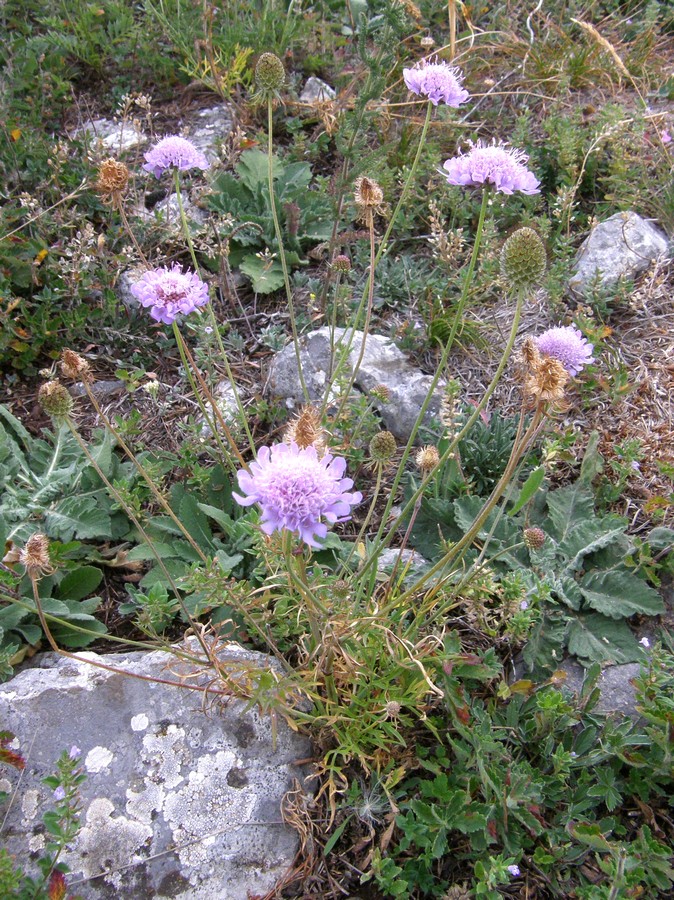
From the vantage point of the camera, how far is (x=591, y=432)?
9.16 ft

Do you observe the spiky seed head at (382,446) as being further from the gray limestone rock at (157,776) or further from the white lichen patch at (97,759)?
the white lichen patch at (97,759)

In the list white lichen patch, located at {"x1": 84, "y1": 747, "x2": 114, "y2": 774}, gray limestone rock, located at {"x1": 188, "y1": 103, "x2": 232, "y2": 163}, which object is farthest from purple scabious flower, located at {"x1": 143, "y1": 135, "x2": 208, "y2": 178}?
white lichen patch, located at {"x1": 84, "y1": 747, "x2": 114, "y2": 774}

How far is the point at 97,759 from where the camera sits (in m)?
1.94

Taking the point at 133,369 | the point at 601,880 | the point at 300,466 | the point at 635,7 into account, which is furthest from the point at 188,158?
the point at 635,7

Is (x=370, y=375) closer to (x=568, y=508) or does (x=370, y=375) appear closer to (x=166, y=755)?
(x=568, y=508)

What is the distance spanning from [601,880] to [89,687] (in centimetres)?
153

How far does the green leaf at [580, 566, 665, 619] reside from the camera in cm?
230

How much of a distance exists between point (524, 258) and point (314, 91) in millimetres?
2971

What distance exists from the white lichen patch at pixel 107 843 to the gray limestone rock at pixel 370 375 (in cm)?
171

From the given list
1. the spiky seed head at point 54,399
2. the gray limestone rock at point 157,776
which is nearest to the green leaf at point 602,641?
the gray limestone rock at point 157,776

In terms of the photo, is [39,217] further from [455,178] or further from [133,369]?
[455,178]

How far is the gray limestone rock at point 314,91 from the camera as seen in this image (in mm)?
3980

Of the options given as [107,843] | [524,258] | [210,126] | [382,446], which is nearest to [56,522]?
[107,843]

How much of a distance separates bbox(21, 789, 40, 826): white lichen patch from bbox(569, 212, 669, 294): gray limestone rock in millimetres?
Answer: 2971
